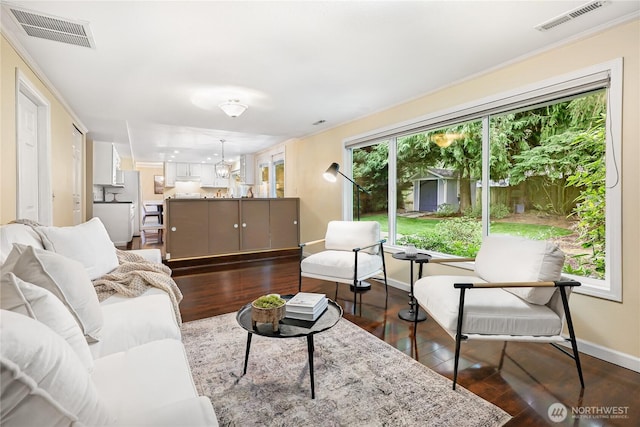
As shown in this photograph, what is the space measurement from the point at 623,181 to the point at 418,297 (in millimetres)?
1542

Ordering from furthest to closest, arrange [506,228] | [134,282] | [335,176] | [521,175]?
[335,176] < [506,228] < [521,175] < [134,282]

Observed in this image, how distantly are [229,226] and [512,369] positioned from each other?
4.46 m

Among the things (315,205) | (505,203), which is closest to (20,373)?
(505,203)

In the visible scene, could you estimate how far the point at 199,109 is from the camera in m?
4.02

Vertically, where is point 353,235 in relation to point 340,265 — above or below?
above

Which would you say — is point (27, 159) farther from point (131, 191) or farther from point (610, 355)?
point (131, 191)

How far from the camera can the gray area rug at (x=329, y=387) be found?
1515mm

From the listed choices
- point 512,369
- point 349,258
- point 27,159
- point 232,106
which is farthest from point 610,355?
point 27,159

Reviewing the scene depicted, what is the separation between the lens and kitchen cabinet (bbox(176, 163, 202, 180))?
31.8 ft

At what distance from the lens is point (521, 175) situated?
9.00 feet

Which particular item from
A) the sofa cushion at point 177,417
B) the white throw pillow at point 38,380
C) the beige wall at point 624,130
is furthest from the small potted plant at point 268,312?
the beige wall at point 624,130

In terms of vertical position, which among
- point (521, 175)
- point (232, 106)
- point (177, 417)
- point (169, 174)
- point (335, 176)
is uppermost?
point (232, 106)

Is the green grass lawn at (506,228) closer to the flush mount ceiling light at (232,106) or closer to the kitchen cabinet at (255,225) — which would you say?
the flush mount ceiling light at (232,106)

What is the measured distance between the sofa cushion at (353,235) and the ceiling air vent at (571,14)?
2156 millimetres
